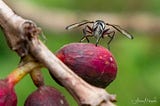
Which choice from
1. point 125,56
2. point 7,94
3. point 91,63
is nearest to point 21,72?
point 7,94

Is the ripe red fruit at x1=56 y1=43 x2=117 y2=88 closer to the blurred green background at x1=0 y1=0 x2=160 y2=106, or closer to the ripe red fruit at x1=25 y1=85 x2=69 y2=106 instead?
the ripe red fruit at x1=25 y1=85 x2=69 y2=106

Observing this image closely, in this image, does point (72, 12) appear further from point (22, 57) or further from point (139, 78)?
point (22, 57)

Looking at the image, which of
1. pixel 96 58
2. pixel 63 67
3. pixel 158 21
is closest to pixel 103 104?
pixel 63 67

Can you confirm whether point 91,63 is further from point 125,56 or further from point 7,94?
point 125,56

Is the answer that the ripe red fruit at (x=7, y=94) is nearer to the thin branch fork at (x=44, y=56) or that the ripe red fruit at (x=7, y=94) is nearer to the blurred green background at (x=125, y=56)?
the thin branch fork at (x=44, y=56)

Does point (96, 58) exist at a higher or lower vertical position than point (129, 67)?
higher

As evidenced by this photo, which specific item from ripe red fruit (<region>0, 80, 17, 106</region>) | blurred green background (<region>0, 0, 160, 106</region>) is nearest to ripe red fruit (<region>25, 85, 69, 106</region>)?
ripe red fruit (<region>0, 80, 17, 106</region>)
